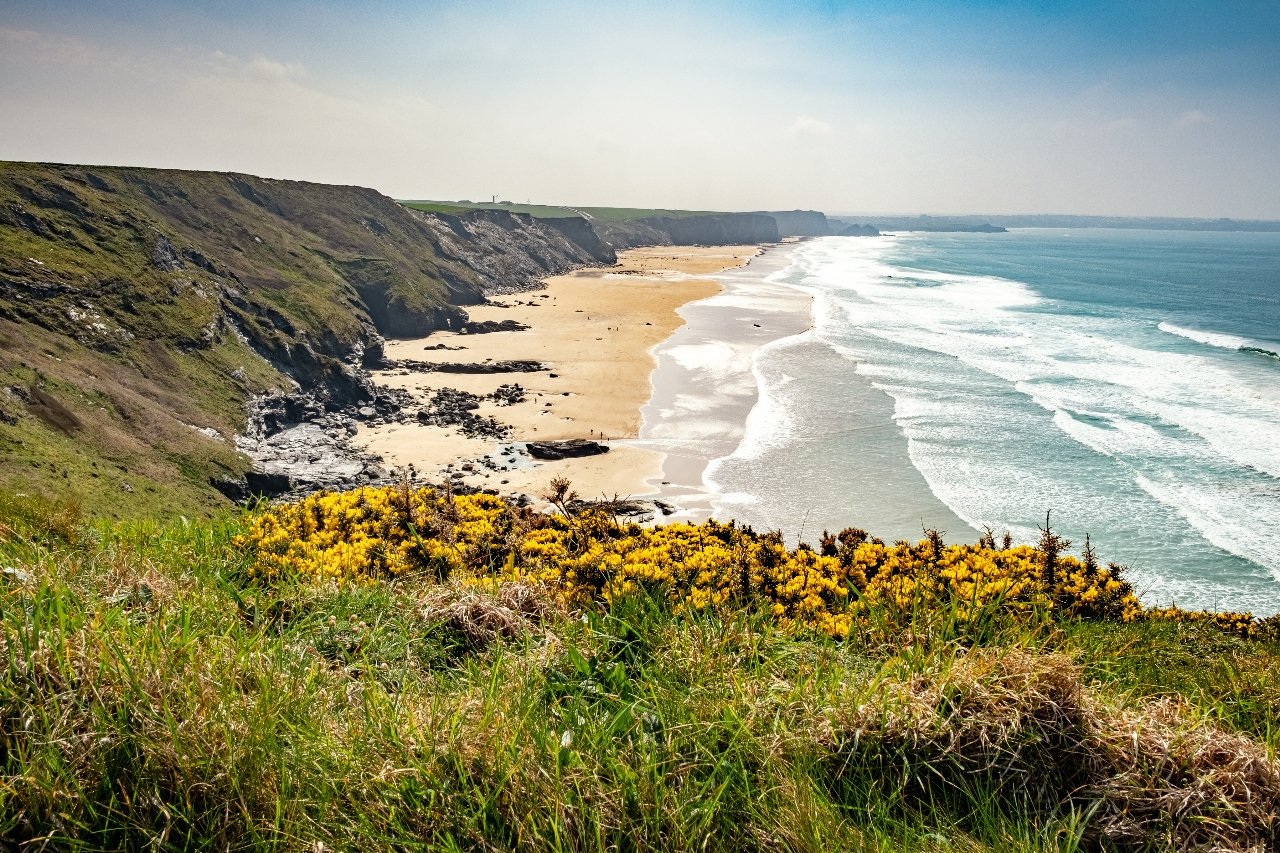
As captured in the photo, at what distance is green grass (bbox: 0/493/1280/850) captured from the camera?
3.06 m

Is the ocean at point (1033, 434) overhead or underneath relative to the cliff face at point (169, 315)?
underneath

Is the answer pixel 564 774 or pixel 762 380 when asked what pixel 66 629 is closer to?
pixel 564 774

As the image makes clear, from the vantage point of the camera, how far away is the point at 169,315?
4034cm

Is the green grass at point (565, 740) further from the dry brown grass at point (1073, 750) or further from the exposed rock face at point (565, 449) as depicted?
the exposed rock face at point (565, 449)

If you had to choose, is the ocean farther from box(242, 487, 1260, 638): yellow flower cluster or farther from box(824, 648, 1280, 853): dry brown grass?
box(824, 648, 1280, 853): dry brown grass

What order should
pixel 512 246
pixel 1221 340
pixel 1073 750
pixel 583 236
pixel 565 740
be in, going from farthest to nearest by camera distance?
pixel 583 236, pixel 512 246, pixel 1221 340, pixel 1073 750, pixel 565 740

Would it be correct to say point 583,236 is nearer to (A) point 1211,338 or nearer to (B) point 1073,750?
(A) point 1211,338

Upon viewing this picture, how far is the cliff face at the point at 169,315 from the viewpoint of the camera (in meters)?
27.6

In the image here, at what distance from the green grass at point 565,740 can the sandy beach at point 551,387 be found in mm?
7413

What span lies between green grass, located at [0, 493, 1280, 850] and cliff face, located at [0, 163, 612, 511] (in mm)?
24347

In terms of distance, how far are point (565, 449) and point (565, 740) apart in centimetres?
3136

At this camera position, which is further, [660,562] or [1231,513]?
[1231,513]

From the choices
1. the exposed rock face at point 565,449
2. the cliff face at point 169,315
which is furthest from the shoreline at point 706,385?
the cliff face at point 169,315

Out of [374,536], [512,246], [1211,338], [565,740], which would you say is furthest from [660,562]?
[512,246]
